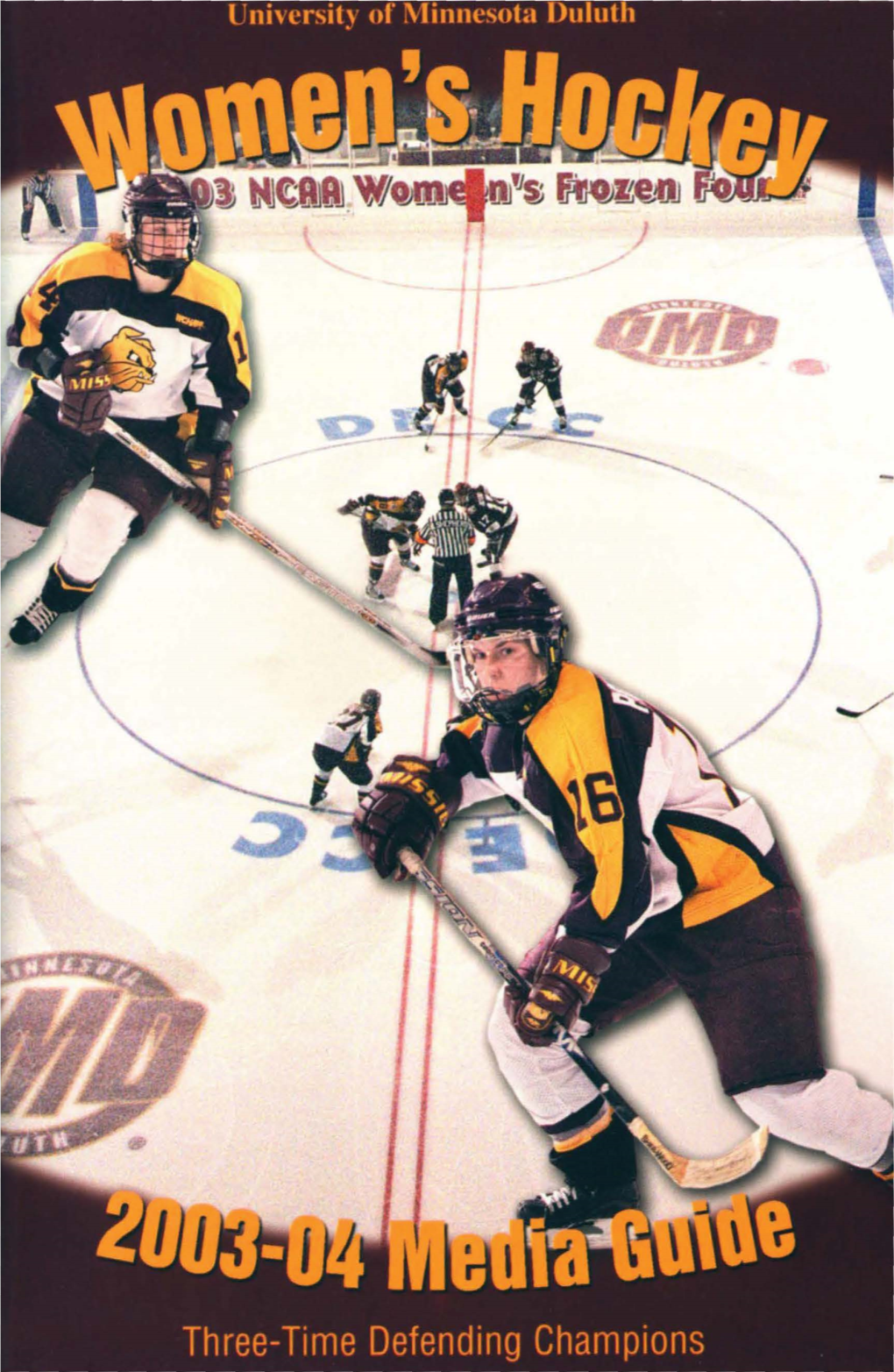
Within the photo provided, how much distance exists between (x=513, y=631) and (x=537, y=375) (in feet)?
15.9

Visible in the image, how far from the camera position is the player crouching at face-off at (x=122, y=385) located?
18.9ft

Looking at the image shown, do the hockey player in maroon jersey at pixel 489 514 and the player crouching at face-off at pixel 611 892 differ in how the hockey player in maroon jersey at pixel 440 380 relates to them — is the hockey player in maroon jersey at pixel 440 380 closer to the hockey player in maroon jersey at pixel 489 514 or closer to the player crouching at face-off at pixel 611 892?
the hockey player in maroon jersey at pixel 489 514

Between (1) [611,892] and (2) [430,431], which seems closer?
(1) [611,892]

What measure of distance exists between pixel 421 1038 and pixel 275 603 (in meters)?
2.79

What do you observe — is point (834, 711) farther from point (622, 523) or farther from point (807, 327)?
point (807, 327)

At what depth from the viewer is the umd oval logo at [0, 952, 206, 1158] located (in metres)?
4.41

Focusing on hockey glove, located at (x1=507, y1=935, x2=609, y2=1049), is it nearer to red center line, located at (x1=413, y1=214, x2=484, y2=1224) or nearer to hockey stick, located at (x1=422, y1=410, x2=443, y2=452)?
red center line, located at (x1=413, y1=214, x2=484, y2=1224)

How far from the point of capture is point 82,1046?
461 centimetres

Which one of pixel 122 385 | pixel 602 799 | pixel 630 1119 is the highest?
pixel 122 385

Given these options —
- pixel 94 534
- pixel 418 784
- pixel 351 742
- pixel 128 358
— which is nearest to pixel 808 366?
pixel 128 358

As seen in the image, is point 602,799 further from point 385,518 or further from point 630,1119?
point 385,518

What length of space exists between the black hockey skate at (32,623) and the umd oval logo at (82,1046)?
1.94 m

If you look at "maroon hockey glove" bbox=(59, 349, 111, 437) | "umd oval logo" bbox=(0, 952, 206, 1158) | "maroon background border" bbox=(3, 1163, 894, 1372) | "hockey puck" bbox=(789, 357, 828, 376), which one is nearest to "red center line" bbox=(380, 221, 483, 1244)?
"maroon background border" bbox=(3, 1163, 894, 1372)

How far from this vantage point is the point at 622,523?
7406 mm
